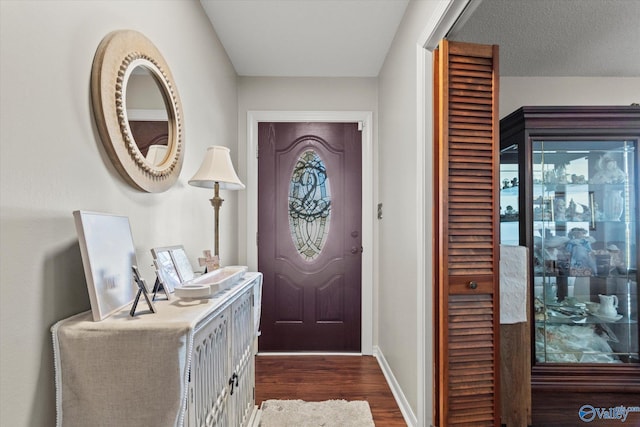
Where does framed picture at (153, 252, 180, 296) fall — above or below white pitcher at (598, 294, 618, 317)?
above

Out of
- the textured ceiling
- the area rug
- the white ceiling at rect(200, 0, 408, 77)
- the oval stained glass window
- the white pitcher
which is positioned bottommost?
the area rug

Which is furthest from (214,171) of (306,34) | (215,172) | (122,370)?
(306,34)

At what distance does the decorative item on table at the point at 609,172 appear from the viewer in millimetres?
2395

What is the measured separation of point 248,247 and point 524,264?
2.19 m

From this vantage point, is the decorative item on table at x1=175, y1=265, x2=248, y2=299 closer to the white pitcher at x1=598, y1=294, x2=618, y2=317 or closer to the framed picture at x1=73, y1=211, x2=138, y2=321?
the framed picture at x1=73, y1=211, x2=138, y2=321

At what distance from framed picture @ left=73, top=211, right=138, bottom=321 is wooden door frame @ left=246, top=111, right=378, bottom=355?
1.99 metres

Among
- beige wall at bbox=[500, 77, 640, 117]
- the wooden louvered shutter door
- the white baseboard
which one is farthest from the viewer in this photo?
beige wall at bbox=[500, 77, 640, 117]

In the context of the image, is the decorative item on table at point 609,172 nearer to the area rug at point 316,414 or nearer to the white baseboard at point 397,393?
the white baseboard at point 397,393

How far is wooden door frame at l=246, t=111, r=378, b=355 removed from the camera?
313 centimetres

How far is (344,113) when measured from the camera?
315 centimetres

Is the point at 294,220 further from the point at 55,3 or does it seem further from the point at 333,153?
the point at 55,3

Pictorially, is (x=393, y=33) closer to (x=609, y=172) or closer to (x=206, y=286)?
(x=609, y=172)

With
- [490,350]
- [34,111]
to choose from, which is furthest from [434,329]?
[34,111]

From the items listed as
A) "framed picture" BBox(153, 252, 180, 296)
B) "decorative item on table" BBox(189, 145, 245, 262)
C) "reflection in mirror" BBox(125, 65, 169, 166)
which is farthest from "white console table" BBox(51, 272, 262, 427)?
"decorative item on table" BBox(189, 145, 245, 262)
